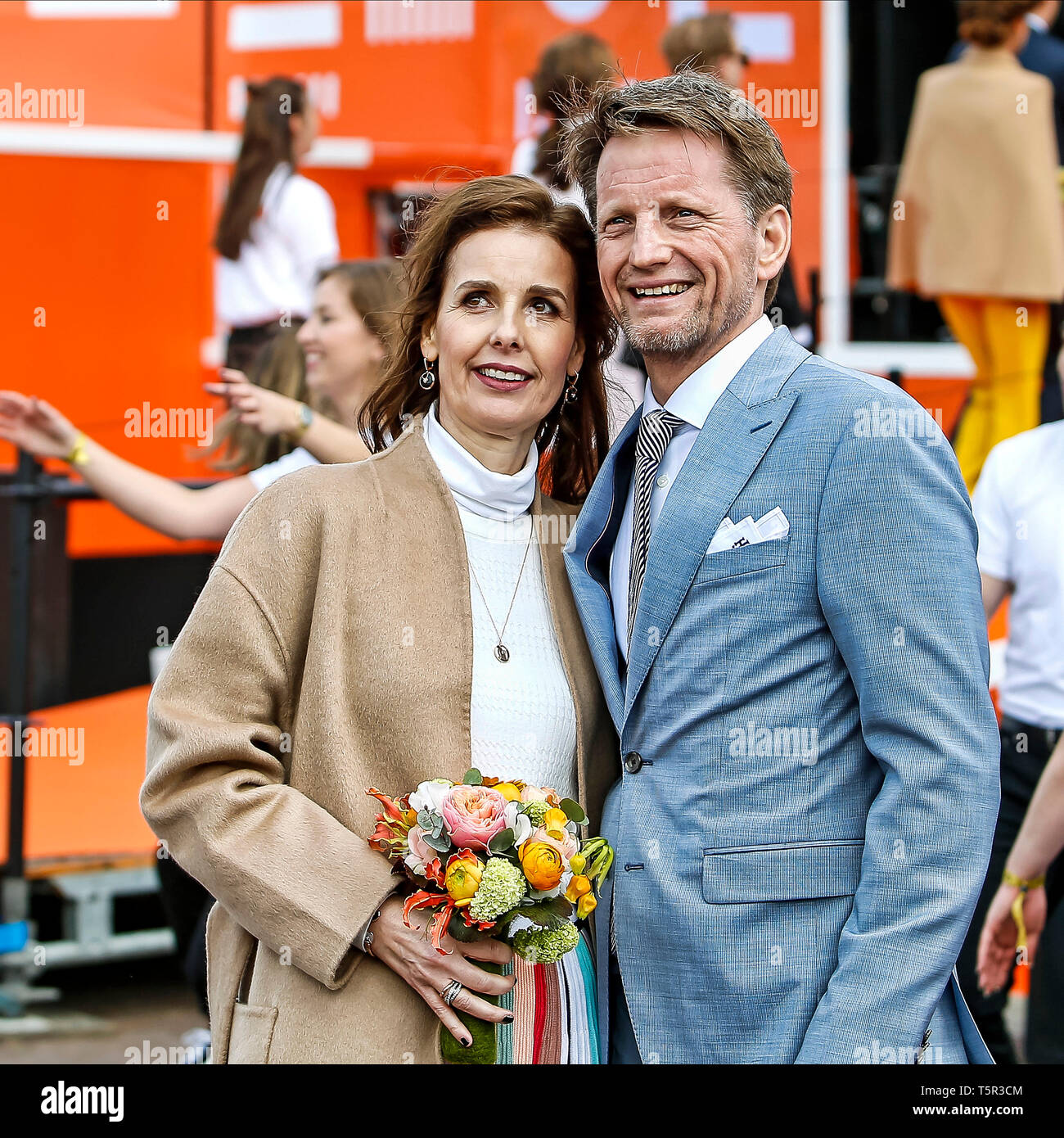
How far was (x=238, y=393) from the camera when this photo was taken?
434 cm

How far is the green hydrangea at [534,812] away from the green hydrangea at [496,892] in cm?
9

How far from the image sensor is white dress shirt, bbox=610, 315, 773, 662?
2.41 meters

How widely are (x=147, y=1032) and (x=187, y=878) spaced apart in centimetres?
66

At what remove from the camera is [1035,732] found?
410cm

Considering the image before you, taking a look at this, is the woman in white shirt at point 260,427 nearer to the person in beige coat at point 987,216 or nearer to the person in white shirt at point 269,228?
the person in white shirt at point 269,228

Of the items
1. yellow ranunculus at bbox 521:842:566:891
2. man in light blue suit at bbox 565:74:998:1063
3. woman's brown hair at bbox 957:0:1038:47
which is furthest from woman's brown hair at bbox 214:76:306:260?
yellow ranunculus at bbox 521:842:566:891

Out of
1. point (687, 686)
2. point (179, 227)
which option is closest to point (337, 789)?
point (687, 686)

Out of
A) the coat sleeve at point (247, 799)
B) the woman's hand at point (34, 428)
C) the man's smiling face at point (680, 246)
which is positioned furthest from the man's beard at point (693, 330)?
the woman's hand at point (34, 428)

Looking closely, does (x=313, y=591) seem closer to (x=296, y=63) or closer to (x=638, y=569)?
(x=638, y=569)

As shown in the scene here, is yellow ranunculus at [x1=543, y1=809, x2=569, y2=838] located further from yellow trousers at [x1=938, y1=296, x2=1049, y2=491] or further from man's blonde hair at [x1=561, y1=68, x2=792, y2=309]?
yellow trousers at [x1=938, y1=296, x2=1049, y2=491]

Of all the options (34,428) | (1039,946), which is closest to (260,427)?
(34,428)

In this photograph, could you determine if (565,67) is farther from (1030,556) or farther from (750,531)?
(750,531)

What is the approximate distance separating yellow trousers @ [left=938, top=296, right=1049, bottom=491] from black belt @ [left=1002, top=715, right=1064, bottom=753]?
0.80 m

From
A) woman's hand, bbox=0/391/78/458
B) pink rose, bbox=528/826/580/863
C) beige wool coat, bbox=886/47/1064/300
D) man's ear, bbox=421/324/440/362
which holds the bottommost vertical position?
pink rose, bbox=528/826/580/863
